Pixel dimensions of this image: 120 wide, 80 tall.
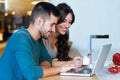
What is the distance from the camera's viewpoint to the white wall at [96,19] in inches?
130

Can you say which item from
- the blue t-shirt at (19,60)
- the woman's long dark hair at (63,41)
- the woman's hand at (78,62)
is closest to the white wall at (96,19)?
the woman's long dark hair at (63,41)

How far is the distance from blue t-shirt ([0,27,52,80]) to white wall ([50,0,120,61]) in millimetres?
1711

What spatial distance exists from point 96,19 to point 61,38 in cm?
95

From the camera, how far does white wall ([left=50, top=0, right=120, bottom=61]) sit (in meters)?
3.29

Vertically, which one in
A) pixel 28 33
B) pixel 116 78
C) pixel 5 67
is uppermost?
pixel 28 33

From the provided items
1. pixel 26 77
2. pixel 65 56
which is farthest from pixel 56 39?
pixel 26 77

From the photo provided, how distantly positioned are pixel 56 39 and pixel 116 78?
89 centimetres

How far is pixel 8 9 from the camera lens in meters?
4.49

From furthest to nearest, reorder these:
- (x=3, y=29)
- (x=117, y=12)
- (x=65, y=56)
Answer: (x=3, y=29) < (x=117, y=12) < (x=65, y=56)

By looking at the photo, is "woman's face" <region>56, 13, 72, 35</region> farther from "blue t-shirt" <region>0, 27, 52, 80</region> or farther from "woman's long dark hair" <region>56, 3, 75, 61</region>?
"blue t-shirt" <region>0, 27, 52, 80</region>

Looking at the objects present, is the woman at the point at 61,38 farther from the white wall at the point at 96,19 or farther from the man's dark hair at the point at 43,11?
the white wall at the point at 96,19

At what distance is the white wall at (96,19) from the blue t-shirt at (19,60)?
171 centimetres

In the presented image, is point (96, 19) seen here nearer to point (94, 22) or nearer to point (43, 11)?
point (94, 22)

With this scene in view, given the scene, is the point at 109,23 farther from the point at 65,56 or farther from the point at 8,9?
the point at 8,9
